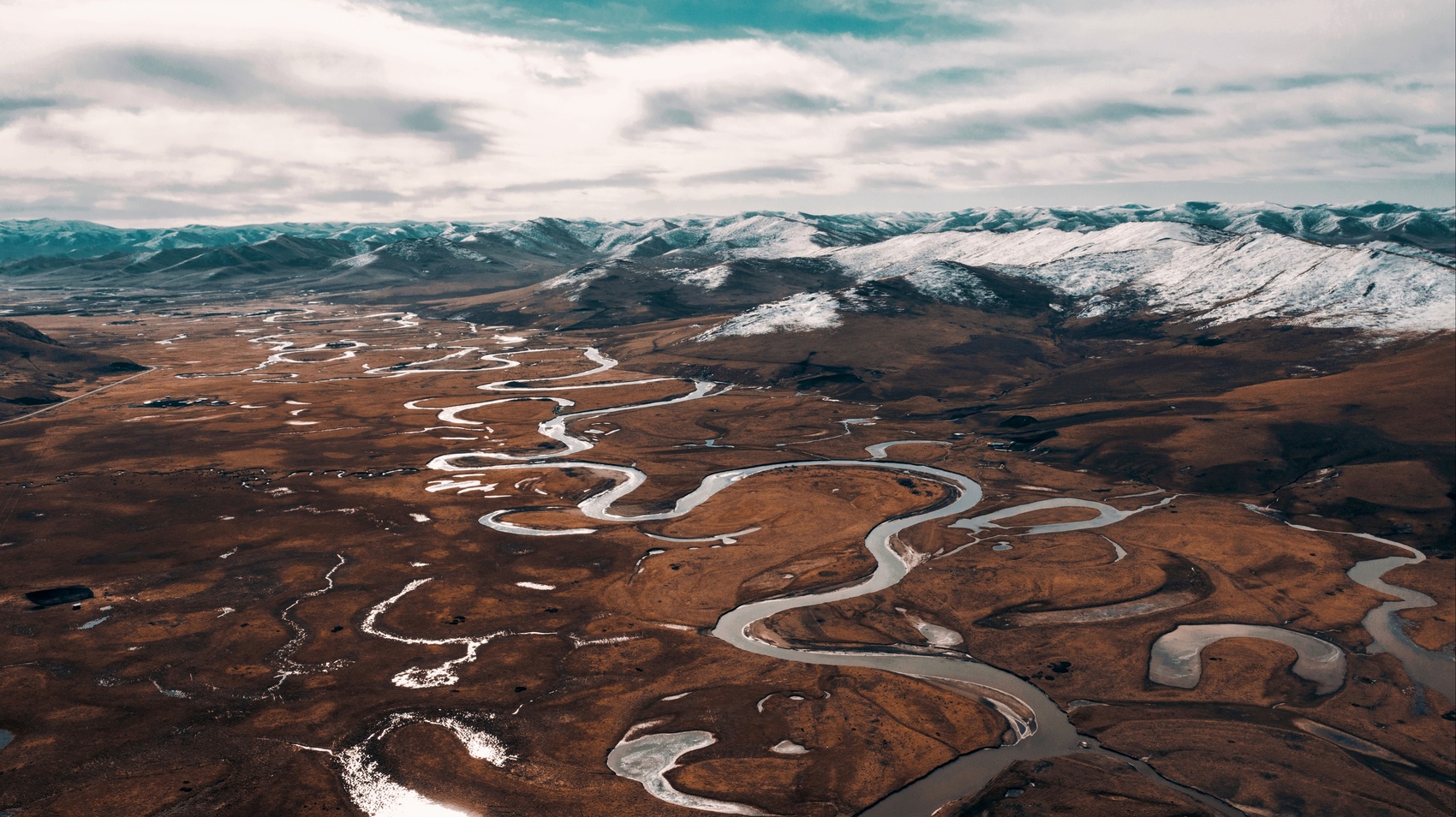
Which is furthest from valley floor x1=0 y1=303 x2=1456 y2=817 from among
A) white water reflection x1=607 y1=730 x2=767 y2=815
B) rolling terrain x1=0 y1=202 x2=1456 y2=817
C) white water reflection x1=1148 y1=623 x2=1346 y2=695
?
white water reflection x1=1148 y1=623 x2=1346 y2=695

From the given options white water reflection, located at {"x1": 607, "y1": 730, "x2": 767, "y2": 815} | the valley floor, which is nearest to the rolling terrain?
white water reflection, located at {"x1": 607, "y1": 730, "x2": 767, "y2": 815}

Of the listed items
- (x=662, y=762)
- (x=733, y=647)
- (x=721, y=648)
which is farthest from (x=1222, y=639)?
(x=662, y=762)

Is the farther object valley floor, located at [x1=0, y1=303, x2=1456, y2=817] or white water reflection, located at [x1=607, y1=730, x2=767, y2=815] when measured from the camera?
valley floor, located at [x1=0, y1=303, x2=1456, y2=817]

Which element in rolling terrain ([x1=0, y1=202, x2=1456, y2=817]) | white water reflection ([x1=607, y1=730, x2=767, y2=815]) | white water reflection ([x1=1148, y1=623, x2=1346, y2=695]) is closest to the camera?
white water reflection ([x1=607, y1=730, x2=767, y2=815])

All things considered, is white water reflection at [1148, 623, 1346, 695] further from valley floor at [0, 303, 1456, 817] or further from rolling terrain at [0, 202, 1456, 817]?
valley floor at [0, 303, 1456, 817]

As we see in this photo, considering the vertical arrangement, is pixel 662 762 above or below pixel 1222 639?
above

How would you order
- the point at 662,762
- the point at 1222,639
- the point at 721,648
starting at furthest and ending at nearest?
the point at 1222,639 → the point at 721,648 → the point at 662,762

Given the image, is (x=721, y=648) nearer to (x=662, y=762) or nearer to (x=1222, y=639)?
(x=662, y=762)

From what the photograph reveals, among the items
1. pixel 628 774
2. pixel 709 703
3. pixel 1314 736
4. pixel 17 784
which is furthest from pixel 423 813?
pixel 1314 736

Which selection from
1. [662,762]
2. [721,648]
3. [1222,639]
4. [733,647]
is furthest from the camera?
[1222,639]

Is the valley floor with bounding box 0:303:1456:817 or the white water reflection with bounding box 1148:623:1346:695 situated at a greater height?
the valley floor with bounding box 0:303:1456:817

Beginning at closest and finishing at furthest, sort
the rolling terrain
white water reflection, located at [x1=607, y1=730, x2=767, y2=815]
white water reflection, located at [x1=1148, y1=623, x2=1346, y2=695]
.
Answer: white water reflection, located at [x1=607, y1=730, x2=767, y2=815] → the rolling terrain → white water reflection, located at [x1=1148, y1=623, x2=1346, y2=695]
